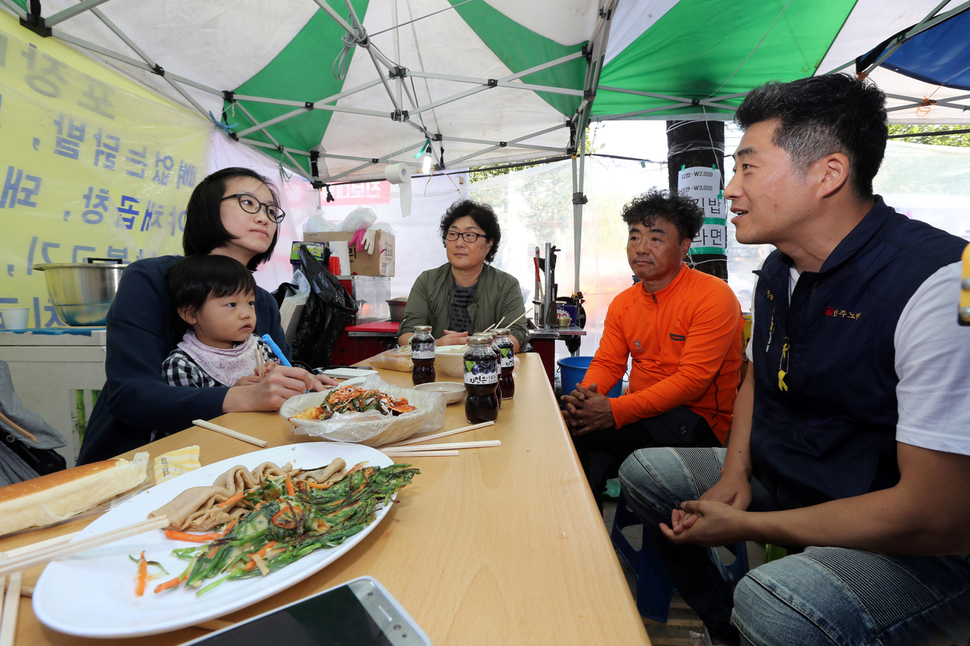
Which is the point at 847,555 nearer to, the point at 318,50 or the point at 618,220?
the point at 318,50

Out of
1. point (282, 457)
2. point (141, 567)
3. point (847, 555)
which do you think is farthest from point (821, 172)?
point (141, 567)

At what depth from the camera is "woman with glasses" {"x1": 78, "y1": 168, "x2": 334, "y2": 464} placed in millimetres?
1369

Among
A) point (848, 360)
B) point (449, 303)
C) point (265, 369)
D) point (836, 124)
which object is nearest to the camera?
point (848, 360)

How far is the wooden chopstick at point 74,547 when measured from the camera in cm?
52

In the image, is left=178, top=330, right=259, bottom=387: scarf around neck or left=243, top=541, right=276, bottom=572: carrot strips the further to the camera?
left=178, top=330, right=259, bottom=387: scarf around neck

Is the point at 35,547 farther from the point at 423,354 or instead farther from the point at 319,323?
the point at 319,323

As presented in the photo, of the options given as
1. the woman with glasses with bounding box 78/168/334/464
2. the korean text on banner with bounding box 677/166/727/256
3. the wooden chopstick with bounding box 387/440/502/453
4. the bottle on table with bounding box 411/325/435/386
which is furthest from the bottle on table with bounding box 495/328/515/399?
the korean text on banner with bounding box 677/166/727/256

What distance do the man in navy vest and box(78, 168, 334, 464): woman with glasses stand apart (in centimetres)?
142

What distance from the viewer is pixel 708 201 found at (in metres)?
4.36

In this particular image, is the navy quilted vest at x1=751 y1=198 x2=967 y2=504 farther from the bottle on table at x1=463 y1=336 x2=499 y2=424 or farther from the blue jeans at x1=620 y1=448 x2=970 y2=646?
the bottle on table at x1=463 y1=336 x2=499 y2=424

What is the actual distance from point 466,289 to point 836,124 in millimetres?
2399

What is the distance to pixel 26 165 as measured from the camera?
2.81m

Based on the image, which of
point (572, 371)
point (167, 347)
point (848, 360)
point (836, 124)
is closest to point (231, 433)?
point (167, 347)

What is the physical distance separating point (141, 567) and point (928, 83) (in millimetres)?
6608
